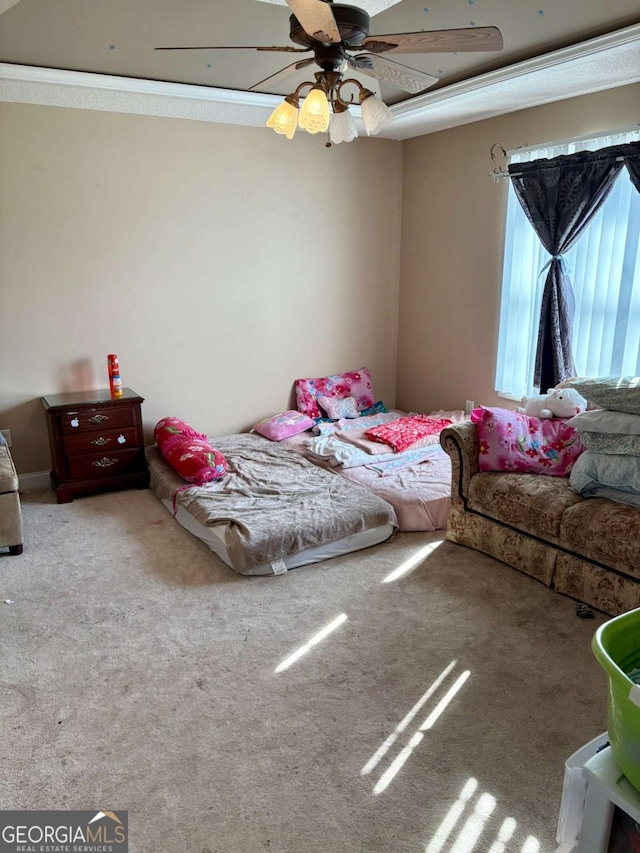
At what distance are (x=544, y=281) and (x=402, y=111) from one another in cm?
147

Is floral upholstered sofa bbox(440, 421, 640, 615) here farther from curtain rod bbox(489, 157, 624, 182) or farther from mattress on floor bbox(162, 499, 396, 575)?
curtain rod bbox(489, 157, 624, 182)

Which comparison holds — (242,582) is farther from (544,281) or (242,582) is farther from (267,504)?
(544,281)

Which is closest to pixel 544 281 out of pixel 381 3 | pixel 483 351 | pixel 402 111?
pixel 483 351

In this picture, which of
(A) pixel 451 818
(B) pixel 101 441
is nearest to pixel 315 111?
(A) pixel 451 818

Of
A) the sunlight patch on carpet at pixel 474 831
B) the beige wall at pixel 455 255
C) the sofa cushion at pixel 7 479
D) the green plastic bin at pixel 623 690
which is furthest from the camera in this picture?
the beige wall at pixel 455 255

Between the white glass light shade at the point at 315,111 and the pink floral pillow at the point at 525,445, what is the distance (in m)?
1.67

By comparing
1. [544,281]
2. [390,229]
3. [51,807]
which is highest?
[390,229]

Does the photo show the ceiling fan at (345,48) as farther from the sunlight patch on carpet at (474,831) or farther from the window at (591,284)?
the sunlight patch on carpet at (474,831)

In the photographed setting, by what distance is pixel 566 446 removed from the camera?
10.7 ft

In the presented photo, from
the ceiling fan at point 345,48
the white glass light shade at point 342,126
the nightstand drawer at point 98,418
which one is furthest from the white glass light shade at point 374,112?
the nightstand drawer at point 98,418

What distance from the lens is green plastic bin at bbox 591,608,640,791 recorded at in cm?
103

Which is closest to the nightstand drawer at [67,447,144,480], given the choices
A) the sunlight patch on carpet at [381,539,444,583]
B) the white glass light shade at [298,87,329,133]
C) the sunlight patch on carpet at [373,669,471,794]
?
the sunlight patch on carpet at [381,539,444,583]

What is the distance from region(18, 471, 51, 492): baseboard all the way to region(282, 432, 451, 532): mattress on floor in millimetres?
1889

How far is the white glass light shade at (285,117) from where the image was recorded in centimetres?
246
